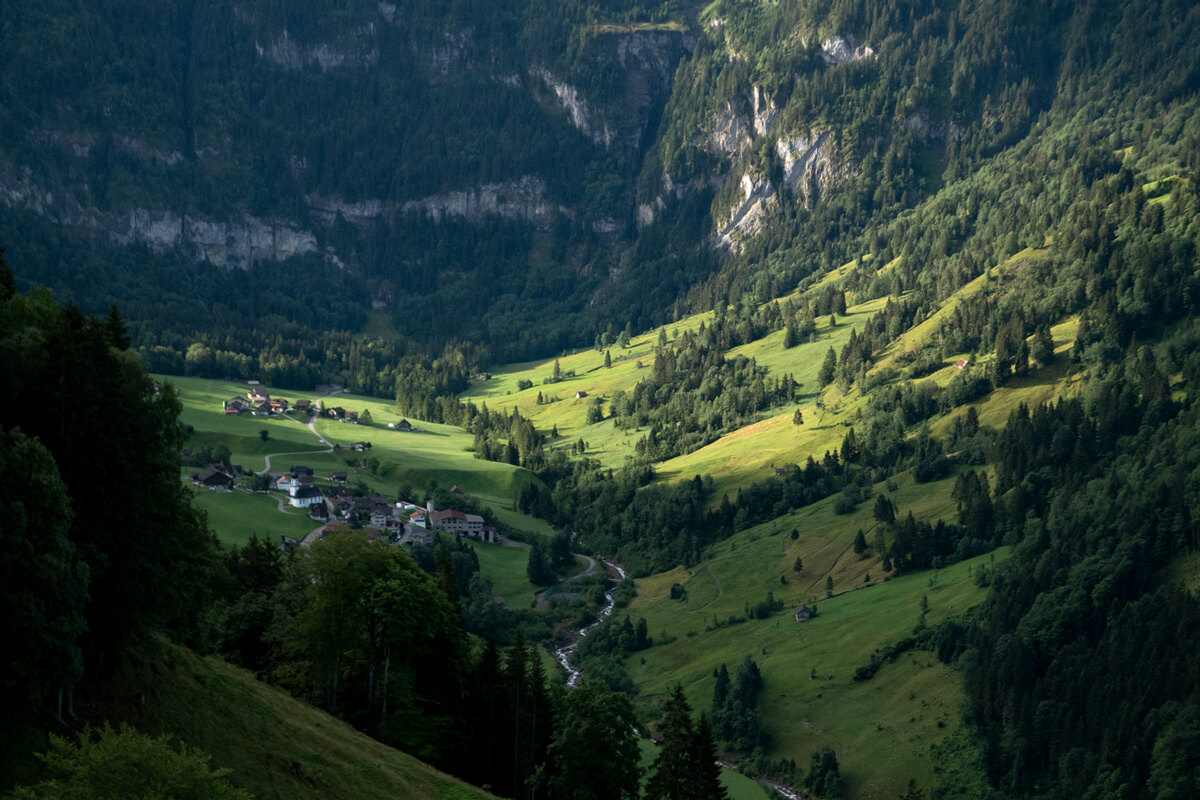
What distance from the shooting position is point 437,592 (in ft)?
228

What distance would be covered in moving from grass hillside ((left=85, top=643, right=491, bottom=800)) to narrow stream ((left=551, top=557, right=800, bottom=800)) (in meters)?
70.6

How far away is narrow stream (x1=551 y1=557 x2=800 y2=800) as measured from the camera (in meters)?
120

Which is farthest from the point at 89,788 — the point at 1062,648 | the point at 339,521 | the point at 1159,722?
the point at 339,521

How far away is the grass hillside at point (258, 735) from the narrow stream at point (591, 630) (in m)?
70.6

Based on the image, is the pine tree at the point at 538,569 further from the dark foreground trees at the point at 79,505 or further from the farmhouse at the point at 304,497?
the dark foreground trees at the point at 79,505

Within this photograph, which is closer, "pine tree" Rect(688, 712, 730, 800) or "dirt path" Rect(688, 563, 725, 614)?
"pine tree" Rect(688, 712, 730, 800)

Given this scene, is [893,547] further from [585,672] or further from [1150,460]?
[585,672]

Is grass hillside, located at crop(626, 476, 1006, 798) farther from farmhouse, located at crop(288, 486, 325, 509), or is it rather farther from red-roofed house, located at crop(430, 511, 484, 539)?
farmhouse, located at crop(288, 486, 325, 509)

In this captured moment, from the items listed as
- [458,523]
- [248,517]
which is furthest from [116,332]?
[458,523]

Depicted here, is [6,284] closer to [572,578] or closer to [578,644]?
[578,644]

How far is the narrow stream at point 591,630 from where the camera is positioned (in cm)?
11956

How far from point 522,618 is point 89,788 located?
12419 centimetres

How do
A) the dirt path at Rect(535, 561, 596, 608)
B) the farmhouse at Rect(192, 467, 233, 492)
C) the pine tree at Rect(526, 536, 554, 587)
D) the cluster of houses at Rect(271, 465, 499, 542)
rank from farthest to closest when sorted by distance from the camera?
1. the pine tree at Rect(526, 536, 554, 587)
2. the dirt path at Rect(535, 561, 596, 608)
3. the cluster of houses at Rect(271, 465, 499, 542)
4. the farmhouse at Rect(192, 467, 233, 492)

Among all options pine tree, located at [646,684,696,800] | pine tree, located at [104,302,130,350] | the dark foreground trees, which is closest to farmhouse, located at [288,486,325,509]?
pine tree, located at [646,684,696,800]
